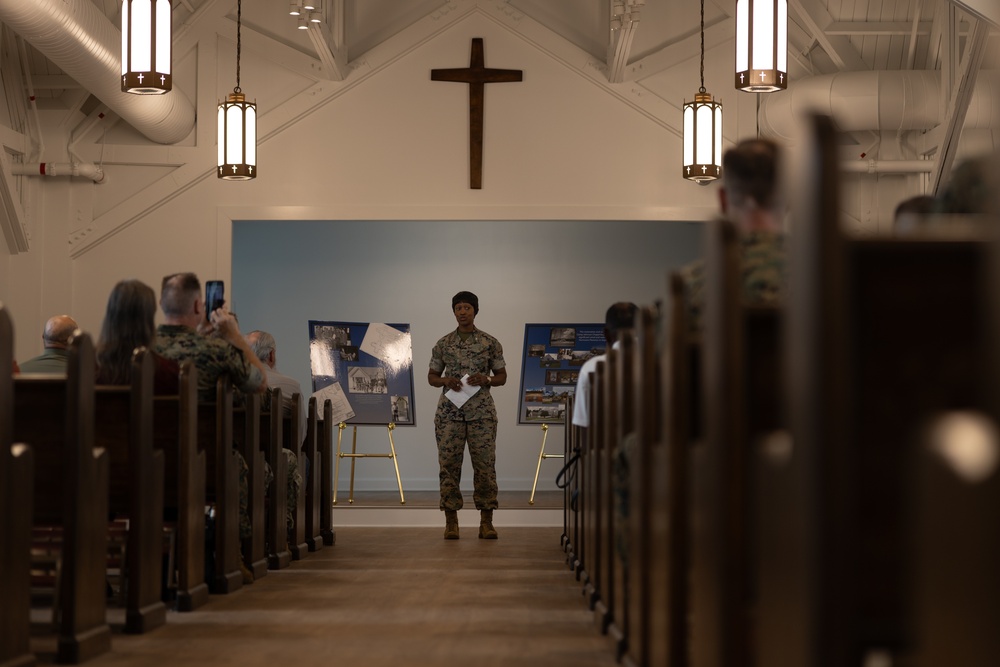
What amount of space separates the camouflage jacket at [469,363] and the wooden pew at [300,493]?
49.2 inches

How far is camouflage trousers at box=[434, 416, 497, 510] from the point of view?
22.8 feet

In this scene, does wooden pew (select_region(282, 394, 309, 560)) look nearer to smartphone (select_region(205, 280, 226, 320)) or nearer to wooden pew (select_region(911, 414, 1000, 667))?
smartphone (select_region(205, 280, 226, 320))

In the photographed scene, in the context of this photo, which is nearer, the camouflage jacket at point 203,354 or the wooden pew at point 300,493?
the camouflage jacket at point 203,354

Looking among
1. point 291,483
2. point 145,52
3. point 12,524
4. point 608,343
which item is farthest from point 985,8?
point 12,524

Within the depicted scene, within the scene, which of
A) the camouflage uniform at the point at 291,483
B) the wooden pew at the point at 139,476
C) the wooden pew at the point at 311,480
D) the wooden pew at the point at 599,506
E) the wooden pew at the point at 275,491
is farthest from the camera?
the wooden pew at the point at 311,480

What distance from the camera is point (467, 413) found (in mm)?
7035

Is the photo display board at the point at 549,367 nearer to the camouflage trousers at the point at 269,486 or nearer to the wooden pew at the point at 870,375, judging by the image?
the camouflage trousers at the point at 269,486

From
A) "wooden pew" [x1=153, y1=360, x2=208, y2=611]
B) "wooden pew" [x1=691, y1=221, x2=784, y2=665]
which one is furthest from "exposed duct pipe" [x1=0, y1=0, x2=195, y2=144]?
"wooden pew" [x1=691, y1=221, x2=784, y2=665]

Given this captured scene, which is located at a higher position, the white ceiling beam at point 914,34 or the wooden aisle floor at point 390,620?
the white ceiling beam at point 914,34

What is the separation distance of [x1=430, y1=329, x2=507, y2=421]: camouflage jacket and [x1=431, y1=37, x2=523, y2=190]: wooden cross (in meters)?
2.31

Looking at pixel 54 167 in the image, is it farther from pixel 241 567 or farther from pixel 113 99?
pixel 241 567

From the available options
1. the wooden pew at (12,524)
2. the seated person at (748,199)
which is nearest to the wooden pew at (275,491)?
the wooden pew at (12,524)

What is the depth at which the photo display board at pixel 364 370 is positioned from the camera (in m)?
9.32

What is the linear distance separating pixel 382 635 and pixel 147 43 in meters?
3.07
